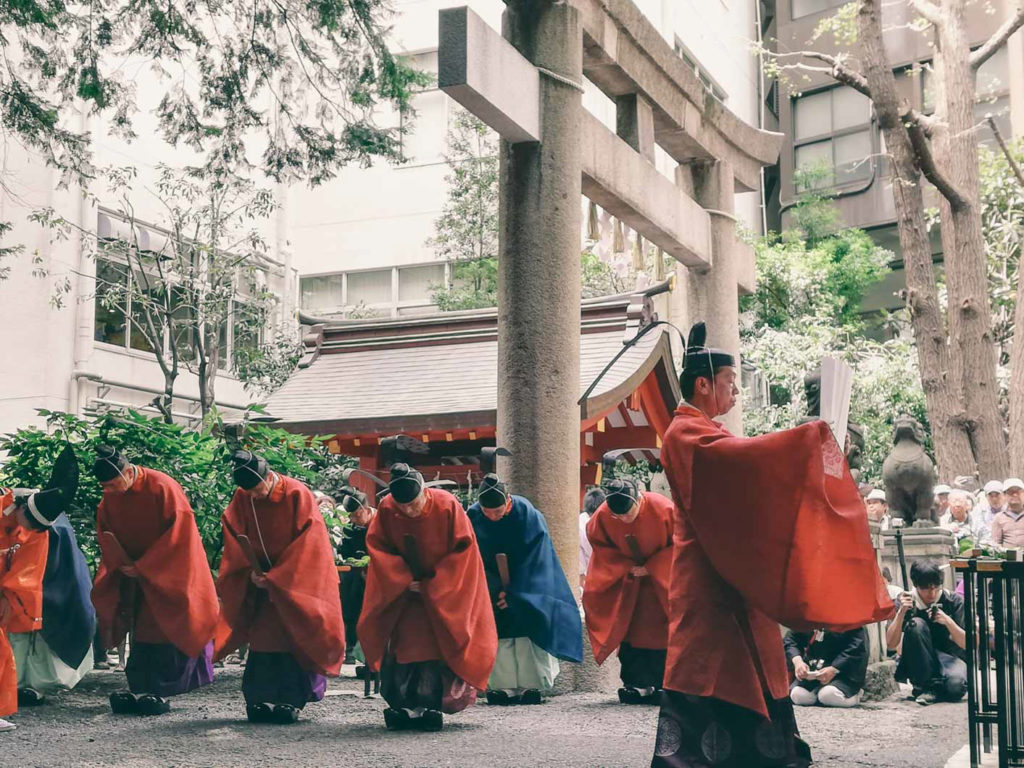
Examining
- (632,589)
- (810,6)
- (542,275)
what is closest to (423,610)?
(632,589)

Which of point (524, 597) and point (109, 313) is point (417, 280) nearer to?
point (109, 313)

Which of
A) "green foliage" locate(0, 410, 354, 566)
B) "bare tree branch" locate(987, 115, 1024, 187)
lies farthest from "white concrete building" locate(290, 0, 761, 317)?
"green foliage" locate(0, 410, 354, 566)

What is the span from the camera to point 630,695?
29.9ft

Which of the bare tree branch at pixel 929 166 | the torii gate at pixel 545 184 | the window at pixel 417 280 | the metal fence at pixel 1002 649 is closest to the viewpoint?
the metal fence at pixel 1002 649

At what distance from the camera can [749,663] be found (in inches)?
201

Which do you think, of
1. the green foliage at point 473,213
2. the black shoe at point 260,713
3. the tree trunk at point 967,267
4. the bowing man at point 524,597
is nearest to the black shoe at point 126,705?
the black shoe at point 260,713

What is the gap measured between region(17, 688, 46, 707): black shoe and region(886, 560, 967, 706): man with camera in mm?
5981

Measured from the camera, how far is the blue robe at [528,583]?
8.92 meters

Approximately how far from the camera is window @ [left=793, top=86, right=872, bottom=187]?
31953 mm

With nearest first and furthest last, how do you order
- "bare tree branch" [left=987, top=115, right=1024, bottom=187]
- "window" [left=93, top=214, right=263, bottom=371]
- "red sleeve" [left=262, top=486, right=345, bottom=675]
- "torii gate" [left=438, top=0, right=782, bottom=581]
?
"red sleeve" [left=262, top=486, right=345, bottom=675]
"torii gate" [left=438, top=0, right=782, bottom=581]
"bare tree branch" [left=987, top=115, right=1024, bottom=187]
"window" [left=93, top=214, right=263, bottom=371]

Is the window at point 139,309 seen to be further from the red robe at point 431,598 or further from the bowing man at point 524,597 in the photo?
the red robe at point 431,598

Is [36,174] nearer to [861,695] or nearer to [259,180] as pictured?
[259,180]

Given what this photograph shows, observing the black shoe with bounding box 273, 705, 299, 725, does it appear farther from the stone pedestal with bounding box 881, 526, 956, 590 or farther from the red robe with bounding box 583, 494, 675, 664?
the stone pedestal with bounding box 881, 526, 956, 590

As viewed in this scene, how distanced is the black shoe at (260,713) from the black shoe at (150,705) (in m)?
0.74
